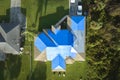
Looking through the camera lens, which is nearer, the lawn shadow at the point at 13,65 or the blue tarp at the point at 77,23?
the blue tarp at the point at 77,23

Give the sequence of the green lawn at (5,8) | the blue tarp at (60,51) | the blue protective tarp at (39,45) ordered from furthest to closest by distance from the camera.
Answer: the green lawn at (5,8), the blue protective tarp at (39,45), the blue tarp at (60,51)

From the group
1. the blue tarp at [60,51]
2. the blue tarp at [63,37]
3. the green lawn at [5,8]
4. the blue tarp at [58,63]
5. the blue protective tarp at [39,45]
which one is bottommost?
the blue tarp at [58,63]

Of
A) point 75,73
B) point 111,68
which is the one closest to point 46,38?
point 75,73

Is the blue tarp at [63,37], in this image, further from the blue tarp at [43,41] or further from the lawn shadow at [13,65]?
the lawn shadow at [13,65]

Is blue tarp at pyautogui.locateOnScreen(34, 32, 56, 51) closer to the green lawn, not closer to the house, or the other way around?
the house

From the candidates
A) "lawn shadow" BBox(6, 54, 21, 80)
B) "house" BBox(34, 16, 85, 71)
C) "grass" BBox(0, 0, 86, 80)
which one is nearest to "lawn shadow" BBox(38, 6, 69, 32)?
→ "grass" BBox(0, 0, 86, 80)

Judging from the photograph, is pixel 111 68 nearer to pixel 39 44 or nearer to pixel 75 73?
pixel 75 73

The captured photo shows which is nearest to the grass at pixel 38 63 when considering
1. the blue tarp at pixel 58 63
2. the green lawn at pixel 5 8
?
the blue tarp at pixel 58 63
